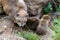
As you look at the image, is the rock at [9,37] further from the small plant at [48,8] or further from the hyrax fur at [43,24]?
the small plant at [48,8]

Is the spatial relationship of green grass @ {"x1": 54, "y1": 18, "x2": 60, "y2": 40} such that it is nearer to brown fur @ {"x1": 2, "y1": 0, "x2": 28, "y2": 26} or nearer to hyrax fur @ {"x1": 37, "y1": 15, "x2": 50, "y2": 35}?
hyrax fur @ {"x1": 37, "y1": 15, "x2": 50, "y2": 35}

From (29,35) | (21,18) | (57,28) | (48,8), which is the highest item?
(21,18)

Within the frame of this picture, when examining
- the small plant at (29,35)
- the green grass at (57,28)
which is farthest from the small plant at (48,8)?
the small plant at (29,35)

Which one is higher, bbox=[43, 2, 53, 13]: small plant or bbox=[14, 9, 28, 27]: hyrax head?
bbox=[14, 9, 28, 27]: hyrax head

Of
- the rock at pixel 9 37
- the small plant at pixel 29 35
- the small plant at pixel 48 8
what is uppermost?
the small plant at pixel 48 8

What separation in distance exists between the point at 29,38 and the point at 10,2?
4.24ft

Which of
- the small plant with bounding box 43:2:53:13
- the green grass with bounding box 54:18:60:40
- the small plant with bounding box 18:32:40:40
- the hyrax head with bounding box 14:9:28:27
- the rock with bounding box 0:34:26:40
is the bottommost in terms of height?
the green grass with bounding box 54:18:60:40

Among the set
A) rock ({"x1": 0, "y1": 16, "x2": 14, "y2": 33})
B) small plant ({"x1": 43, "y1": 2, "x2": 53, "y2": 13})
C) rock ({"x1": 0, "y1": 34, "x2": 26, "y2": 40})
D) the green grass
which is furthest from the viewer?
small plant ({"x1": 43, "y1": 2, "x2": 53, "y2": 13})

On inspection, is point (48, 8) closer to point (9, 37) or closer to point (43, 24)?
point (43, 24)

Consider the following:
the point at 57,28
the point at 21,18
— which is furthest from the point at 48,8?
the point at 21,18

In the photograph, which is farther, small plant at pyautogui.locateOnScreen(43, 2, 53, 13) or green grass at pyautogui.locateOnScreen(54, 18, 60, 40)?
small plant at pyautogui.locateOnScreen(43, 2, 53, 13)

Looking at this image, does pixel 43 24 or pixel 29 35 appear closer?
pixel 29 35

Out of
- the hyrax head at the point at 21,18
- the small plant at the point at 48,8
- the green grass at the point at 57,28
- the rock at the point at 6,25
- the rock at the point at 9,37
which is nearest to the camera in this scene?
the rock at the point at 9,37

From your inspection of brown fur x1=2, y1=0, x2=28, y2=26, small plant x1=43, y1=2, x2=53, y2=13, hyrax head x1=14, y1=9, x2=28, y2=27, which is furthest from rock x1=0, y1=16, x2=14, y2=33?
small plant x1=43, y1=2, x2=53, y2=13
